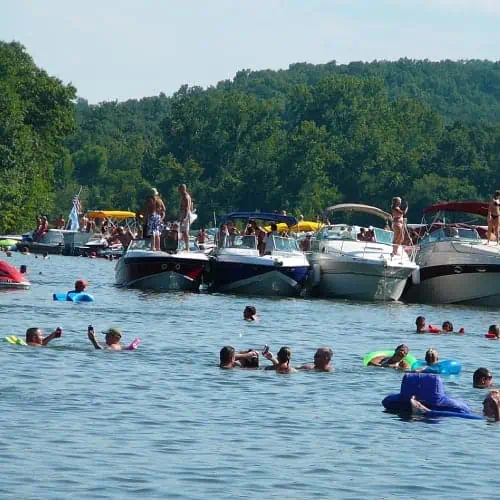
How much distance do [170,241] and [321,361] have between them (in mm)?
17644

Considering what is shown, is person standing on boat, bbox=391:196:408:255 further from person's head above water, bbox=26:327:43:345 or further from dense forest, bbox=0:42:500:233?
dense forest, bbox=0:42:500:233

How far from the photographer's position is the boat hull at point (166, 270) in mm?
43562

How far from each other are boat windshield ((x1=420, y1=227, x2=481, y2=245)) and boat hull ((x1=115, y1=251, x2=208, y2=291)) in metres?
Result: 6.84

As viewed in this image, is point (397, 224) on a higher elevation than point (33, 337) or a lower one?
higher

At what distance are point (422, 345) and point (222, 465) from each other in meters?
15.3

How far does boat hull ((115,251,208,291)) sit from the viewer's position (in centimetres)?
4356

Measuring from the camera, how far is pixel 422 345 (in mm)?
32750

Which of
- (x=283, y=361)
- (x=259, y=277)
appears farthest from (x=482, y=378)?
(x=259, y=277)

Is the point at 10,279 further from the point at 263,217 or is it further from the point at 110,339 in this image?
the point at 110,339

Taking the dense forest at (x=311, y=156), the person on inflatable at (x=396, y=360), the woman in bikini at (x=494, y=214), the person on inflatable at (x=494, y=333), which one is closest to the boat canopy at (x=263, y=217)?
the woman in bikini at (x=494, y=214)

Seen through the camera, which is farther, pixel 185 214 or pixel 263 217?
pixel 263 217

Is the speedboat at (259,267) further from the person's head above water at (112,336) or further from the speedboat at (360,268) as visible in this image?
the person's head above water at (112,336)

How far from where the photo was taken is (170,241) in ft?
144

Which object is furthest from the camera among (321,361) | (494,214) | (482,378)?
(494,214)
